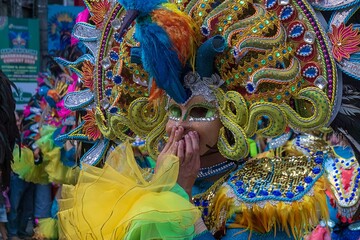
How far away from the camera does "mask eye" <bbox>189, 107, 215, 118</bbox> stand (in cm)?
252

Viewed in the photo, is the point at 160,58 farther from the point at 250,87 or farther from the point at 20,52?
the point at 20,52

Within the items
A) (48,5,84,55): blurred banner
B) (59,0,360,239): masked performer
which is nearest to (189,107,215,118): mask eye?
(59,0,360,239): masked performer

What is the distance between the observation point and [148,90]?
2748 millimetres

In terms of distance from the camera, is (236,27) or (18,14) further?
(18,14)

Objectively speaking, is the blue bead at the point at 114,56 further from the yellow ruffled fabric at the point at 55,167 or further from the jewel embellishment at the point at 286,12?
the yellow ruffled fabric at the point at 55,167

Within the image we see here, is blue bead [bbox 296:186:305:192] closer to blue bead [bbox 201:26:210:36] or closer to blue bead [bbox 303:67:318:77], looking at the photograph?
blue bead [bbox 303:67:318:77]

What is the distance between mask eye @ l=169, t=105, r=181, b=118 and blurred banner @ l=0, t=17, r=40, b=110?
946cm

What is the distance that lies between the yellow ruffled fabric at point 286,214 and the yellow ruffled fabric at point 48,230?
5.46 meters

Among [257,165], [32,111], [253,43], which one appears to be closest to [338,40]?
[253,43]

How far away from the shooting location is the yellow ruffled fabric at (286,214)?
92.3 inches

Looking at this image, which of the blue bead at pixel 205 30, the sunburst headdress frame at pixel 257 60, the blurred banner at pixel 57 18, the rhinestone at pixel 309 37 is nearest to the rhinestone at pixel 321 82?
the sunburst headdress frame at pixel 257 60

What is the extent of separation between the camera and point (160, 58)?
2416mm

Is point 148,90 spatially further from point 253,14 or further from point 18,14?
point 18,14

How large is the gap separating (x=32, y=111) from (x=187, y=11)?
22.1ft
